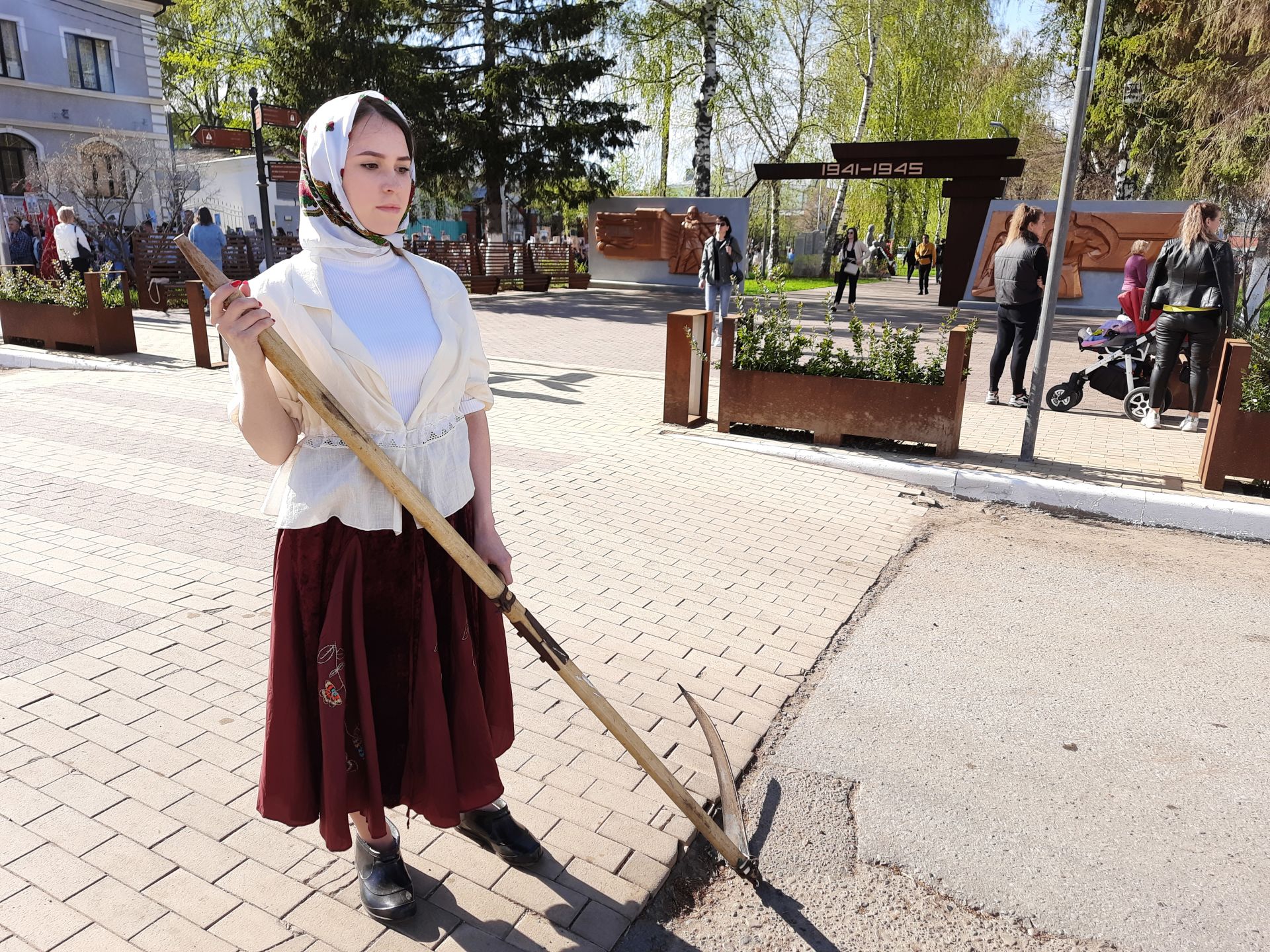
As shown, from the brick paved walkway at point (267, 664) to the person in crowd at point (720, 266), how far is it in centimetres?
533

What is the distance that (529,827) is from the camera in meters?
2.66

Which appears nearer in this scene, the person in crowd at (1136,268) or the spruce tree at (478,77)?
the person in crowd at (1136,268)

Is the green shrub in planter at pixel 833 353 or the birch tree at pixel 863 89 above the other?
the birch tree at pixel 863 89

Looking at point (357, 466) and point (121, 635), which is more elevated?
point (357, 466)

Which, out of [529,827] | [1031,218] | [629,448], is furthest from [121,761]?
[1031,218]

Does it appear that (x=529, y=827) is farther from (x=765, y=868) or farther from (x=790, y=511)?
(x=790, y=511)

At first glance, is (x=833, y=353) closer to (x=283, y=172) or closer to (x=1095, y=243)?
(x=283, y=172)

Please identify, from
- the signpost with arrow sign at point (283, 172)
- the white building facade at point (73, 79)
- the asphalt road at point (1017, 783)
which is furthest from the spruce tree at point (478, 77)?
the asphalt road at point (1017, 783)

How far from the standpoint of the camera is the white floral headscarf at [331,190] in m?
1.92

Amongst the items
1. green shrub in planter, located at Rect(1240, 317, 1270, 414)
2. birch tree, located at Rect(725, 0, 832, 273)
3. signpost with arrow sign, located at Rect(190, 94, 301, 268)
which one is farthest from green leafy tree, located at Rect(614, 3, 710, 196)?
green shrub in planter, located at Rect(1240, 317, 1270, 414)

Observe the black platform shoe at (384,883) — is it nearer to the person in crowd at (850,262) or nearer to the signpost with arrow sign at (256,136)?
the signpost with arrow sign at (256,136)

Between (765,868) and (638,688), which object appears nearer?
(765,868)

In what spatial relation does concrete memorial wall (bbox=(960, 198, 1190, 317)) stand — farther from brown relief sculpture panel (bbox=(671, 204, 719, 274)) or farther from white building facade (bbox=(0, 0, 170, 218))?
white building facade (bbox=(0, 0, 170, 218))

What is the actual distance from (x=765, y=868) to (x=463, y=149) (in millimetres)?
21652
